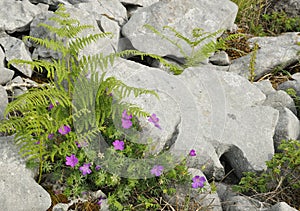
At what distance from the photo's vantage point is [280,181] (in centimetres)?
353

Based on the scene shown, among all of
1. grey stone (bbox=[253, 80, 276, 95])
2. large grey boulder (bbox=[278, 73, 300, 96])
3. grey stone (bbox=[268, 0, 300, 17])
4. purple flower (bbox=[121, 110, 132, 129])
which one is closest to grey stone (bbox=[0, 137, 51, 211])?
purple flower (bbox=[121, 110, 132, 129])

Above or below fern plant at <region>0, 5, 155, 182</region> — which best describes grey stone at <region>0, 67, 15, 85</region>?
below

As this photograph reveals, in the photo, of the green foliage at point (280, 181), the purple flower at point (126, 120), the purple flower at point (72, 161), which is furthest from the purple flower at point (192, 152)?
the purple flower at point (72, 161)

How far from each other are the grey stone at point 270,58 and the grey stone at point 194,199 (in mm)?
2397

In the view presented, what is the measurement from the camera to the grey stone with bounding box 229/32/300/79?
5.52 meters

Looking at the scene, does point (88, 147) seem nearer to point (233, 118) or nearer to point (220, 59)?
point (233, 118)

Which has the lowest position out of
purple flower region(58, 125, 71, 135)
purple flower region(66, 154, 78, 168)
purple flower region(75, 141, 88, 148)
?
purple flower region(66, 154, 78, 168)

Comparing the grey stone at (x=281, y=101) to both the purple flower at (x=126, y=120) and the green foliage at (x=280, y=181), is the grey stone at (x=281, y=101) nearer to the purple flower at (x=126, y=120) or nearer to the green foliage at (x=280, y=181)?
the green foliage at (x=280, y=181)

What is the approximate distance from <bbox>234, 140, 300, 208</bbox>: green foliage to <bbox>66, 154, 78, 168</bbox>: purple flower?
1436 millimetres

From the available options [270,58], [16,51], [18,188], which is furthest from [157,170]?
[270,58]

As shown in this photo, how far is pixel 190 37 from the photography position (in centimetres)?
539

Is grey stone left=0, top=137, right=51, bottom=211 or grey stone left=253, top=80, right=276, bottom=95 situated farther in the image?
grey stone left=253, top=80, right=276, bottom=95

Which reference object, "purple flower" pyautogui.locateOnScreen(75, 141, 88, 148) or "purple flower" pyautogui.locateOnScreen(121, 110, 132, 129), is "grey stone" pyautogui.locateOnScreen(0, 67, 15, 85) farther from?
"purple flower" pyautogui.locateOnScreen(121, 110, 132, 129)

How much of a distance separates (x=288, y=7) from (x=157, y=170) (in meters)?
4.86
